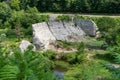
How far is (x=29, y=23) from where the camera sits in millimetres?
52156

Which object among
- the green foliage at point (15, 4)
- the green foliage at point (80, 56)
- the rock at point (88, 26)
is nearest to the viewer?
the green foliage at point (80, 56)

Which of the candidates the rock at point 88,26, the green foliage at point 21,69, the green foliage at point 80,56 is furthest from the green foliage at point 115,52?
the rock at point 88,26

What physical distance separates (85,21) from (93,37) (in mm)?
2627

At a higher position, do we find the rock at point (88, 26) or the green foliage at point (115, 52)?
the green foliage at point (115, 52)

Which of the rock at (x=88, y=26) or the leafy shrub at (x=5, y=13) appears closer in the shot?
the rock at (x=88, y=26)

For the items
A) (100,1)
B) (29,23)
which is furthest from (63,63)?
(100,1)

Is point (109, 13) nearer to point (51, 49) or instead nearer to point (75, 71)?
point (51, 49)

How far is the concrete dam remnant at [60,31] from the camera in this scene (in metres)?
43.1

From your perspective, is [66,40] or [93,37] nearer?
[66,40]

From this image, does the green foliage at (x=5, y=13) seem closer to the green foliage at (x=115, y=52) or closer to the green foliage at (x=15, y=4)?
the green foliage at (x=15, y=4)

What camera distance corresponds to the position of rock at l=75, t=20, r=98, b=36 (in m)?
49.4

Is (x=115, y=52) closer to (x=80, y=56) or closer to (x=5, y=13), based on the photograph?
(x=80, y=56)

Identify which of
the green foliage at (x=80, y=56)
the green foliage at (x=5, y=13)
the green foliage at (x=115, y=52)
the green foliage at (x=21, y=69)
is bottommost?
the green foliage at (x=80, y=56)

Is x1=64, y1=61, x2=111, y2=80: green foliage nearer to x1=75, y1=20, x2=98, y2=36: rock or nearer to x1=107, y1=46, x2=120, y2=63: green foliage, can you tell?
x1=75, y1=20, x2=98, y2=36: rock
